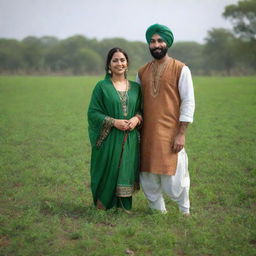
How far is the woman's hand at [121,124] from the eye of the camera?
4176mm

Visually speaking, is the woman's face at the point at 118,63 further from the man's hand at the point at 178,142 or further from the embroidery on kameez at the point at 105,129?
the man's hand at the point at 178,142

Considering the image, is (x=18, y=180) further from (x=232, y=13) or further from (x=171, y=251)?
(x=232, y=13)

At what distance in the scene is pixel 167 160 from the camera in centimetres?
418

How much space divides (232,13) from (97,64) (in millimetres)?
16821

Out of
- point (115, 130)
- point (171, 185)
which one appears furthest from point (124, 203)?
Answer: point (115, 130)

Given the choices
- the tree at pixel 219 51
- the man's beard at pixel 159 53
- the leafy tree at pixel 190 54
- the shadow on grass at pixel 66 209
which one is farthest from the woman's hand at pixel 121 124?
the leafy tree at pixel 190 54

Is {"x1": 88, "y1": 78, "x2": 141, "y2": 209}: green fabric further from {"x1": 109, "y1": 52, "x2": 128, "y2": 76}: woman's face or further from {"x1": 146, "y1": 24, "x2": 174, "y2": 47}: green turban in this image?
{"x1": 146, "y1": 24, "x2": 174, "y2": 47}: green turban

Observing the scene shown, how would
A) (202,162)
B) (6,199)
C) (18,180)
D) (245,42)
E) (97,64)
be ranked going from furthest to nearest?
(97,64) < (245,42) < (202,162) < (18,180) < (6,199)

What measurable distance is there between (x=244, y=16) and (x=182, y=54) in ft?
45.4

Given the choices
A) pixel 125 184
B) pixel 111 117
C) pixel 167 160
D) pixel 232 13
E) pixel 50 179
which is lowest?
pixel 50 179

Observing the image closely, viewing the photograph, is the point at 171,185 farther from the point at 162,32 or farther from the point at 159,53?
the point at 162,32

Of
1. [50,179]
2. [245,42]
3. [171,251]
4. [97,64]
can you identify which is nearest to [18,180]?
[50,179]

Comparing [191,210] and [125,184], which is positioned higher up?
[125,184]

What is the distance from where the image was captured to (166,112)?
13.7 ft
